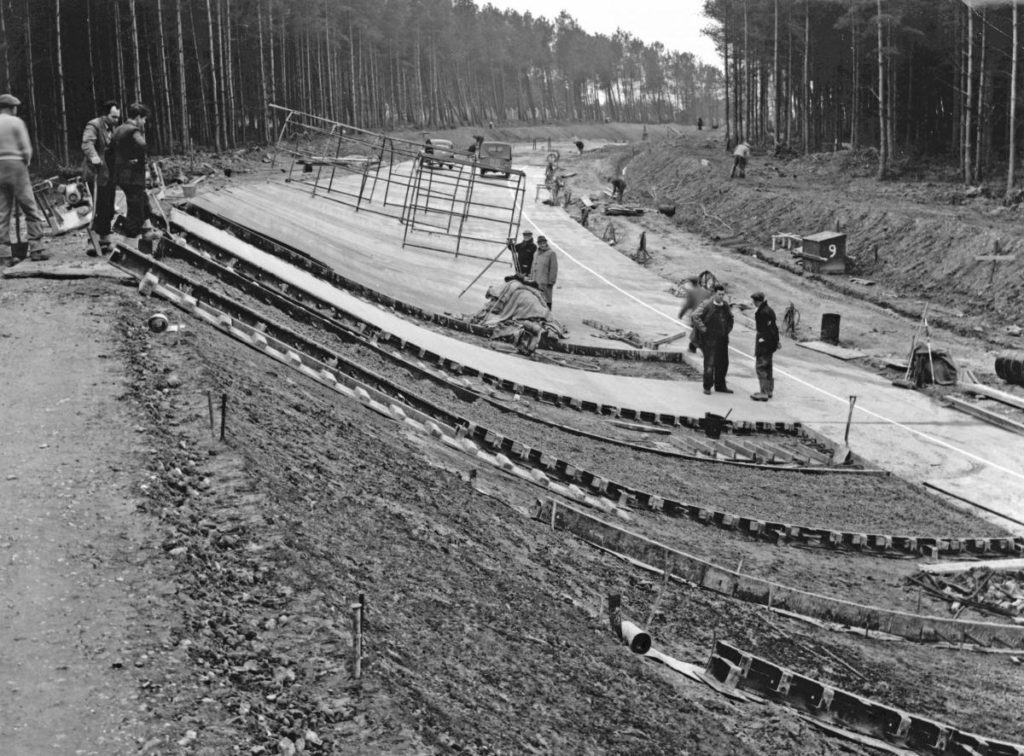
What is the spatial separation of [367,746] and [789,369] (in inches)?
751

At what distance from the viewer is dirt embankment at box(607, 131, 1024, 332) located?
29.4m

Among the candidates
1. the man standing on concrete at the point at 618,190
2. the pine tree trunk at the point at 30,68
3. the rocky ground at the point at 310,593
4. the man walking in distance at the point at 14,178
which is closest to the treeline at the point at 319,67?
the pine tree trunk at the point at 30,68

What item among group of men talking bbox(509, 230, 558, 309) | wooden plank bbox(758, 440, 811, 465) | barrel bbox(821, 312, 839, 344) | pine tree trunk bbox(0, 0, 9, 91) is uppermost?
pine tree trunk bbox(0, 0, 9, 91)

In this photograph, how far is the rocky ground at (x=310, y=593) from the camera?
5.04 metres

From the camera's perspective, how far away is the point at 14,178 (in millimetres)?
13258

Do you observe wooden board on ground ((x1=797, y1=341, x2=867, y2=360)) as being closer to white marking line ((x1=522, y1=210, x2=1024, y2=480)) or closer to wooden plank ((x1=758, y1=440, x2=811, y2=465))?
white marking line ((x1=522, y1=210, x2=1024, y2=480))

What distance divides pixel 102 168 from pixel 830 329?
17.4 meters

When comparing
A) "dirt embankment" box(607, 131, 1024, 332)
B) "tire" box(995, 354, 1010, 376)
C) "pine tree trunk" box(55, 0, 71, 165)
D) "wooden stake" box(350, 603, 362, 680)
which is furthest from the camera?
"pine tree trunk" box(55, 0, 71, 165)

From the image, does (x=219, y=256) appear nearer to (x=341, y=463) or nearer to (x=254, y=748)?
(x=341, y=463)

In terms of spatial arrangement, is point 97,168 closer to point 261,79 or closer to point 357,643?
point 357,643

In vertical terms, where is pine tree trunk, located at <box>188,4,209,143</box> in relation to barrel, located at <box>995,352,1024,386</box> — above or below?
above

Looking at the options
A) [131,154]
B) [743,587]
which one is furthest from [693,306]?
[743,587]

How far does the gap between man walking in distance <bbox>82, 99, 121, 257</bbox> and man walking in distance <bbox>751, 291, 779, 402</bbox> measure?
9.75m

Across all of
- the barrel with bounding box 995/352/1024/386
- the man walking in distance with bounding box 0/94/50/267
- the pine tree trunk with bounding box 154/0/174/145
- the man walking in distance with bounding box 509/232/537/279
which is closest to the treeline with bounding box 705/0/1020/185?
the barrel with bounding box 995/352/1024/386
